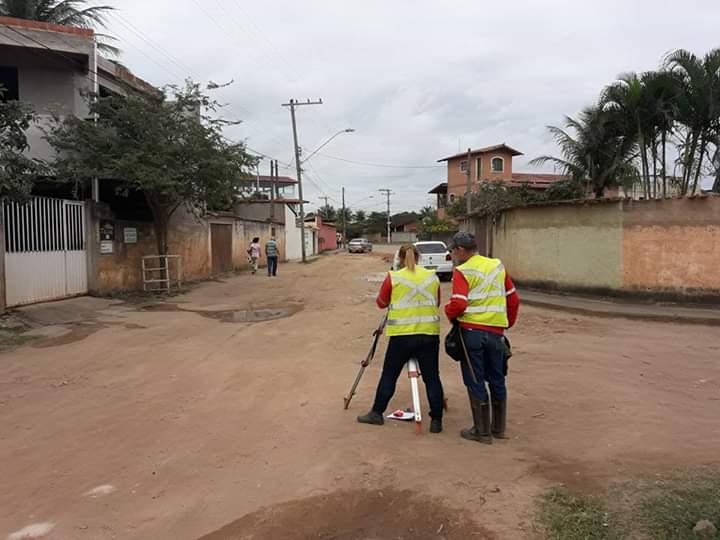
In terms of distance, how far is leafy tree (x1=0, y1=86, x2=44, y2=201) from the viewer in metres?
8.98

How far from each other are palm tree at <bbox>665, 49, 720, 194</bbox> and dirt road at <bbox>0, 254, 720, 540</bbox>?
9.08 meters

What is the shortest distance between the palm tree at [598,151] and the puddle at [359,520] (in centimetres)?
1750

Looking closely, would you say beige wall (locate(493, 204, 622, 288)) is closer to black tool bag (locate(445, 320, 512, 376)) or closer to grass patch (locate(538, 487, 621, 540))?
black tool bag (locate(445, 320, 512, 376))

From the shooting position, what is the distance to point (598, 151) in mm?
20594

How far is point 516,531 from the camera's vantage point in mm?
3221

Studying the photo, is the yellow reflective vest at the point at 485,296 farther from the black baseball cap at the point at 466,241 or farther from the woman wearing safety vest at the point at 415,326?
the woman wearing safety vest at the point at 415,326

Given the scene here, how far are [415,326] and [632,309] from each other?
8.95 metres

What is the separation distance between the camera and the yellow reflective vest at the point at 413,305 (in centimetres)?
492

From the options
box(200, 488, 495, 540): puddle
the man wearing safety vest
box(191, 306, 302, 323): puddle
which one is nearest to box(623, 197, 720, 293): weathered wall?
box(191, 306, 302, 323): puddle

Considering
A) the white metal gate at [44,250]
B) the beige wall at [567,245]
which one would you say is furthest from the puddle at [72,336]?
the beige wall at [567,245]

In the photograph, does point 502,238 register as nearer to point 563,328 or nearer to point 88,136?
point 563,328

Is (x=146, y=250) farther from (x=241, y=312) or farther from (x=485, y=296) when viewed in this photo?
(x=485, y=296)

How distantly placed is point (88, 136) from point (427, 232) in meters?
30.7

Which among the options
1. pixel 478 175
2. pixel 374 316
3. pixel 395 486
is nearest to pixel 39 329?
pixel 374 316
